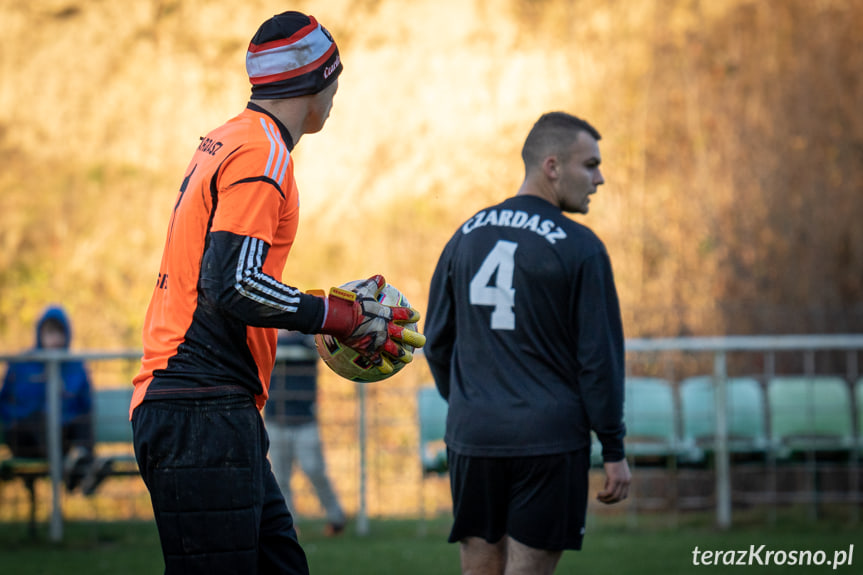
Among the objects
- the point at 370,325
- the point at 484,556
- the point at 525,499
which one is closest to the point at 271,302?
the point at 370,325

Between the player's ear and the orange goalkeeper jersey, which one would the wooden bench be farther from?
the orange goalkeeper jersey

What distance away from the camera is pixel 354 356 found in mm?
2744

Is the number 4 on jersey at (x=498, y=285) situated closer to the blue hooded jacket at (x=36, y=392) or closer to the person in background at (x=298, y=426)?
the person in background at (x=298, y=426)

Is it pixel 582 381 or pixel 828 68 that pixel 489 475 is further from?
pixel 828 68

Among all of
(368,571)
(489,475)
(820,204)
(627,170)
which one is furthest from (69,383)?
(820,204)

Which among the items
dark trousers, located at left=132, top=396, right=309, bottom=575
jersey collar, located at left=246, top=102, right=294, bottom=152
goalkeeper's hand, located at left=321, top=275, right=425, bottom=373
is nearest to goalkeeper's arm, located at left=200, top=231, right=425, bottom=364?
goalkeeper's hand, located at left=321, top=275, right=425, bottom=373

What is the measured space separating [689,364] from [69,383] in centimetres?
600

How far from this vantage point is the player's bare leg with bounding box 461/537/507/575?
12.4 ft

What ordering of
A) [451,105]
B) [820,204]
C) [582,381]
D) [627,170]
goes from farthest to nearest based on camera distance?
[451,105]
[627,170]
[820,204]
[582,381]

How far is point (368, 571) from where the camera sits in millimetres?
6520

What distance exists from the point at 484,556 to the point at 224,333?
64.8 inches

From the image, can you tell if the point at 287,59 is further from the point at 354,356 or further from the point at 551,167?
the point at 551,167

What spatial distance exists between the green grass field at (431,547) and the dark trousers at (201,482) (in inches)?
158

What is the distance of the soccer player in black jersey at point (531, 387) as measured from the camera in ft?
12.0
